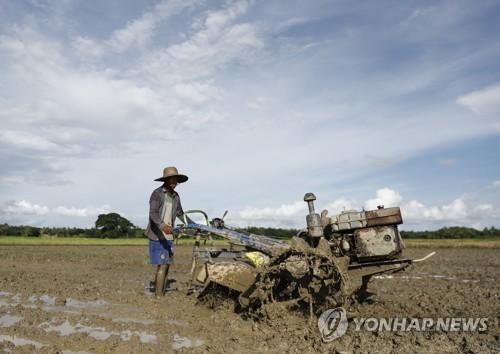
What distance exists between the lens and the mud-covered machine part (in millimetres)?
5434

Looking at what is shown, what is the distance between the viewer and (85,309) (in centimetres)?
625

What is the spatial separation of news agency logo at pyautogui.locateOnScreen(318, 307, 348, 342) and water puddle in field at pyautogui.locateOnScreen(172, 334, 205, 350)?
137 cm

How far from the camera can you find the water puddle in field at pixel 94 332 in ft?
15.4

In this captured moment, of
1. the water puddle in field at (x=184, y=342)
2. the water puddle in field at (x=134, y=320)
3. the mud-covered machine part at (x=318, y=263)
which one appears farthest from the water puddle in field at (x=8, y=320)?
the mud-covered machine part at (x=318, y=263)

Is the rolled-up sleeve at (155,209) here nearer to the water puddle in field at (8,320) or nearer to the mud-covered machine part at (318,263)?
the mud-covered machine part at (318,263)

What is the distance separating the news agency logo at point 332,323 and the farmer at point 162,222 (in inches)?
114

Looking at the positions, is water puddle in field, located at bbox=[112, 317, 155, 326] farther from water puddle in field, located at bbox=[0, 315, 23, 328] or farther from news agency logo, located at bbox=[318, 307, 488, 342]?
news agency logo, located at bbox=[318, 307, 488, 342]

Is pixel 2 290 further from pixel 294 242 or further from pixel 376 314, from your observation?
pixel 376 314

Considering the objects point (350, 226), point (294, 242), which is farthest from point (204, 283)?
point (350, 226)

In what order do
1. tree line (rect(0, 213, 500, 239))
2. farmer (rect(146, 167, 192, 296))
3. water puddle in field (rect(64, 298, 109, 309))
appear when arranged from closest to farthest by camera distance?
water puddle in field (rect(64, 298, 109, 309)), farmer (rect(146, 167, 192, 296)), tree line (rect(0, 213, 500, 239))

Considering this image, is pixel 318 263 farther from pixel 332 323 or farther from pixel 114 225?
pixel 114 225

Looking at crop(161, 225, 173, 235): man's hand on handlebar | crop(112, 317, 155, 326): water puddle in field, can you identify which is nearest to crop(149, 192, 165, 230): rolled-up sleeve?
crop(161, 225, 173, 235): man's hand on handlebar

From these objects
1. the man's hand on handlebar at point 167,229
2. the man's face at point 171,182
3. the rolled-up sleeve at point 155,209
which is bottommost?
the man's hand on handlebar at point 167,229

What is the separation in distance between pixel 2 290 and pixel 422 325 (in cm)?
750
